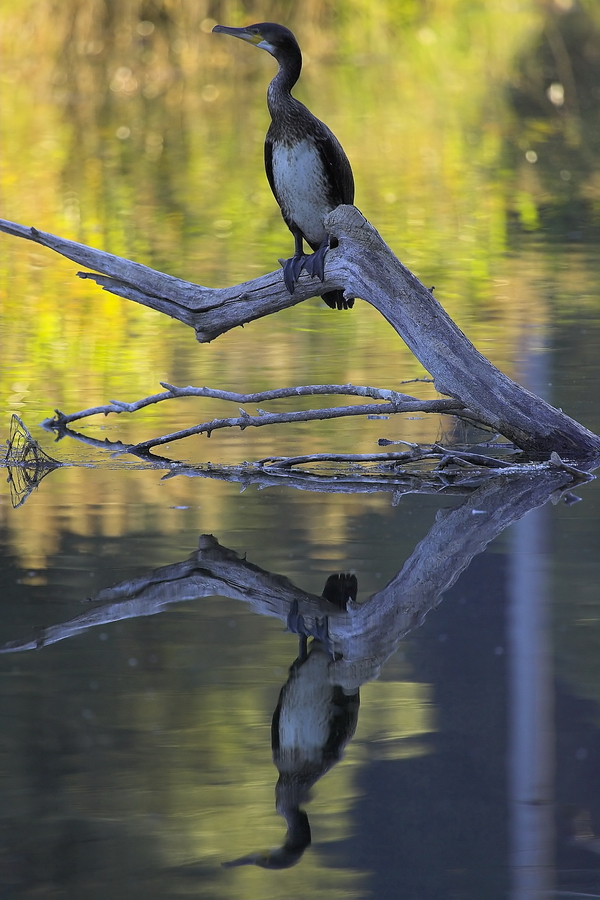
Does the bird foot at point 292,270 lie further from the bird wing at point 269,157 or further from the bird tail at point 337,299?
the bird wing at point 269,157

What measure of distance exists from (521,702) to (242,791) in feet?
2.18

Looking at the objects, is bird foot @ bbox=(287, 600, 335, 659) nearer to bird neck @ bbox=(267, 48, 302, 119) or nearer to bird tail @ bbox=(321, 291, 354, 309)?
bird tail @ bbox=(321, 291, 354, 309)

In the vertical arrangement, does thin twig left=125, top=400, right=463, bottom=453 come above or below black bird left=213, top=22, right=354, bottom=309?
below

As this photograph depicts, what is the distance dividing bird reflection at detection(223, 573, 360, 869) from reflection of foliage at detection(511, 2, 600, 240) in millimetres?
7068

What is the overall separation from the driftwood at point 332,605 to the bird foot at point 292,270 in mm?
903

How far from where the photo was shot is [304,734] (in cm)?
305

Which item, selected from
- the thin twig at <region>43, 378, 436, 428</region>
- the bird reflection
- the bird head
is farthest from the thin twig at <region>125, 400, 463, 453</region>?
the bird reflection

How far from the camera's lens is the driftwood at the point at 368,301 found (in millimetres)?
4836

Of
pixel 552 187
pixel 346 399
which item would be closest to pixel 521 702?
pixel 346 399

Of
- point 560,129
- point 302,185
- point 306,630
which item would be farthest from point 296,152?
point 560,129

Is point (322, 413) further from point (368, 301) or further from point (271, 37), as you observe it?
point (271, 37)

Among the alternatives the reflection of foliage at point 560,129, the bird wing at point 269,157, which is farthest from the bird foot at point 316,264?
the reflection of foliage at point 560,129

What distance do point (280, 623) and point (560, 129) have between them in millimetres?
13250

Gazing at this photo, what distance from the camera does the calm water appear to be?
2656 millimetres
